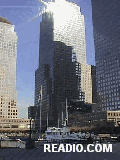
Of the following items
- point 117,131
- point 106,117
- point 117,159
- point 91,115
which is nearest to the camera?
point 117,159

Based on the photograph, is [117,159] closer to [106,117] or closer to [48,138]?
[48,138]

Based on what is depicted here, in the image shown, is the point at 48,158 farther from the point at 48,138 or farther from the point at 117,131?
the point at 117,131

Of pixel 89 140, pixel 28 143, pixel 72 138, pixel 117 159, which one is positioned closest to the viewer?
pixel 117 159

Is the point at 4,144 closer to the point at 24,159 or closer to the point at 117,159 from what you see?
the point at 24,159

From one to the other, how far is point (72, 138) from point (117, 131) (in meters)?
77.0

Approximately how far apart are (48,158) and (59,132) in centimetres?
5266

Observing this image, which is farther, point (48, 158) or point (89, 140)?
point (89, 140)

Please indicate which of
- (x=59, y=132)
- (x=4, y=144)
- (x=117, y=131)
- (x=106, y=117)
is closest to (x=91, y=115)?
(x=106, y=117)

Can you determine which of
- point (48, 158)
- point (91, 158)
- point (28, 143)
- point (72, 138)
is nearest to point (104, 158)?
point (91, 158)

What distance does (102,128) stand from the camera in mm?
173500

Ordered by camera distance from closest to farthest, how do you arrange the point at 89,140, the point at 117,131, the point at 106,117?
the point at 89,140 → the point at 117,131 → the point at 106,117

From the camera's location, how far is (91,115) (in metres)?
197

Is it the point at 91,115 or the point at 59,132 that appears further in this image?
the point at 91,115

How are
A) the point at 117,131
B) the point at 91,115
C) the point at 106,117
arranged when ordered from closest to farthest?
the point at 117,131
the point at 106,117
the point at 91,115
